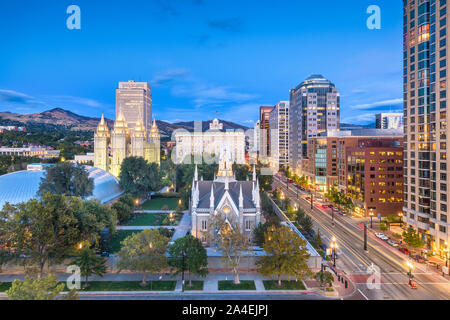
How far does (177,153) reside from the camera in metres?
165

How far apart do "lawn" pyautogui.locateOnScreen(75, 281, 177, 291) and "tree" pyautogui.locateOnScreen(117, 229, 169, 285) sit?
→ 0.88 metres

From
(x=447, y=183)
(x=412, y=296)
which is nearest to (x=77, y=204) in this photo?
(x=412, y=296)

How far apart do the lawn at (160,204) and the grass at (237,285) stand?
3776 cm

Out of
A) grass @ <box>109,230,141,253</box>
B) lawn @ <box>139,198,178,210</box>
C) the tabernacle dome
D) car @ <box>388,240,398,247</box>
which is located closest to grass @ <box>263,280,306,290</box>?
grass @ <box>109,230,141,253</box>

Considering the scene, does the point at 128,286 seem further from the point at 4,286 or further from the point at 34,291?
the point at 34,291

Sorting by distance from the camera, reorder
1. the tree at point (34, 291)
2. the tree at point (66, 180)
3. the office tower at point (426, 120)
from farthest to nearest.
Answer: the tree at point (66, 180) < the office tower at point (426, 120) < the tree at point (34, 291)

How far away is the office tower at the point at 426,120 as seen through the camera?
39656 mm

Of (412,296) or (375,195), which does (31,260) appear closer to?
(412,296)

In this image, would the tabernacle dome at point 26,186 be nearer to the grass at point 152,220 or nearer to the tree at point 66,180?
the tree at point 66,180

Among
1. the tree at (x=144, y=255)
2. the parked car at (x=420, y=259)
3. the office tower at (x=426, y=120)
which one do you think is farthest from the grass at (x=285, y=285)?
the office tower at (x=426, y=120)

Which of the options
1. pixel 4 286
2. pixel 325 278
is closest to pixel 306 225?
pixel 325 278

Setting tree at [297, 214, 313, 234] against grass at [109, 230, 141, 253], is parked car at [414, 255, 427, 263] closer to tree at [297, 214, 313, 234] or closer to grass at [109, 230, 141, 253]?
tree at [297, 214, 313, 234]

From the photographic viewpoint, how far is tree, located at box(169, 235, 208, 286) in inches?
1147
